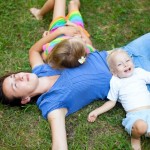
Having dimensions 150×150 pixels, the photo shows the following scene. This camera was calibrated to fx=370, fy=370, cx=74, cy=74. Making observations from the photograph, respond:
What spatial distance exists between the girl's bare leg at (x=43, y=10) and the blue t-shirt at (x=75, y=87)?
94 cm

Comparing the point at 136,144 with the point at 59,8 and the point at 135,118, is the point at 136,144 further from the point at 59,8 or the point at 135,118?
the point at 59,8

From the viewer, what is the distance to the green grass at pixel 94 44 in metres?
3.30

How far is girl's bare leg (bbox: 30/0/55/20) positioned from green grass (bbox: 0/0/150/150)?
2.4 inches

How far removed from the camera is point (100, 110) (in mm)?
3422

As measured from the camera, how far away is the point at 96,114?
11.2 feet

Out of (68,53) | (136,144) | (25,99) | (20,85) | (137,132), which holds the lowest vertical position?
(136,144)

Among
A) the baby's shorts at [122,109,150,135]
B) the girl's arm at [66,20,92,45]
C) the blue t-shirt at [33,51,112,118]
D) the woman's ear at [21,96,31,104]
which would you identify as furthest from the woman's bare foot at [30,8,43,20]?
the baby's shorts at [122,109,150,135]

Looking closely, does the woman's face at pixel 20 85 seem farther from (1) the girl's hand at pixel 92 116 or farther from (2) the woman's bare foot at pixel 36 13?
(2) the woman's bare foot at pixel 36 13

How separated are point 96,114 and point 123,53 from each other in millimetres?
616

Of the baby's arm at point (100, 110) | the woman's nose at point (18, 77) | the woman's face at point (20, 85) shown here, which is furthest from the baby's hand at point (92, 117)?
the woman's nose at point (18, 77)

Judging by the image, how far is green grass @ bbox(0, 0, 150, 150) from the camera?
330cm

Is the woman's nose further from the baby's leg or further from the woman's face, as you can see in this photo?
the baby's leg

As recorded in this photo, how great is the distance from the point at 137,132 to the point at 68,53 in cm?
94

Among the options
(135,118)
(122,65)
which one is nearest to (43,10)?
(122,65)
